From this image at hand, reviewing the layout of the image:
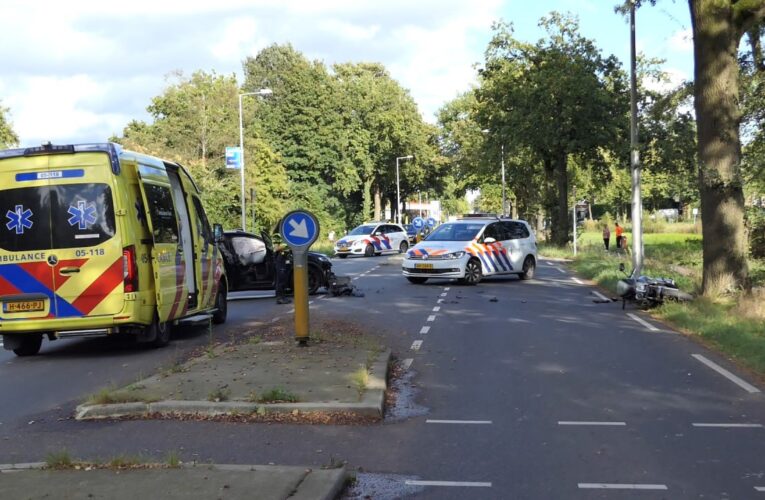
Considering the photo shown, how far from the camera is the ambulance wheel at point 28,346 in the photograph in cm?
1070

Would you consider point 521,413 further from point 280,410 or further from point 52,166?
point 52,166

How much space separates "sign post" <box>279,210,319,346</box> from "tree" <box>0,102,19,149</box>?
3680 cm

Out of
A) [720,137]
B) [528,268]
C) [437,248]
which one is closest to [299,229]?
[720,137]

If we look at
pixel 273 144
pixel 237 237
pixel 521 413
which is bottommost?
pixel 521 413

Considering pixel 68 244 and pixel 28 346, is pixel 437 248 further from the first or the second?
pixel 68 244

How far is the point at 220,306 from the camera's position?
13.7 metres

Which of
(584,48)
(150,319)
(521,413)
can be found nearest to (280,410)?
(521,413)

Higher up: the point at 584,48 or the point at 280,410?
the point at 584,48

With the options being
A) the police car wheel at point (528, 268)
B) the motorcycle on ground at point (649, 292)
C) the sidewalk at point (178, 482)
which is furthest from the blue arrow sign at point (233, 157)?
the sidewalk at point (178, 482)

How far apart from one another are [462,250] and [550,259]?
16850mm

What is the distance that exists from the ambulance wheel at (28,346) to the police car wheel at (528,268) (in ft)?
49.5

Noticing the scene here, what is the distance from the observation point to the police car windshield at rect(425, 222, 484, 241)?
2125 centimetres

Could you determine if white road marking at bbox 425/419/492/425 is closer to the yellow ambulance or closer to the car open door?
the yellow ambulance

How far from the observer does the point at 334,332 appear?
11.3m
